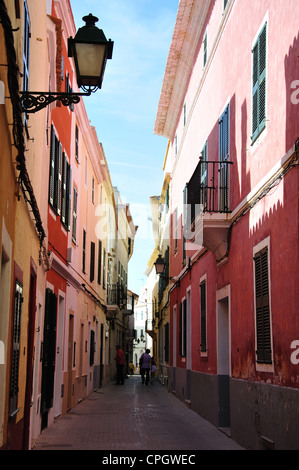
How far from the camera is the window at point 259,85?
9.73 meters

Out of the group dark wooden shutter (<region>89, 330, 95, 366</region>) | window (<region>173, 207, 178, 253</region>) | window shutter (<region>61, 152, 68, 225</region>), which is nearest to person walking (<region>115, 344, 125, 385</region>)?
dark wooden shutter (<region>89, 330, 95, 366</region>)

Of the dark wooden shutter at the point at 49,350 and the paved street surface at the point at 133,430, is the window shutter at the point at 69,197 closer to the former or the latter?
the dark wooden shutter at the point at 49,350

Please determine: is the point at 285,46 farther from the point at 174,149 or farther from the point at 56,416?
the point at 174,149

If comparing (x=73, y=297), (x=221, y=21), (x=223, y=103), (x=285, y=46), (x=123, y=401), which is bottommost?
(x=123, y=401)

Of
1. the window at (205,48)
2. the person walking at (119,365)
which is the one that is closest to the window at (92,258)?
the person walking at (119,365)

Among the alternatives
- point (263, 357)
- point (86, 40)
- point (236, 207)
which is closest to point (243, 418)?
point (263, 357)

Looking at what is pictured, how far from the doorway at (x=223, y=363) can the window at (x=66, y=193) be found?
437 cm

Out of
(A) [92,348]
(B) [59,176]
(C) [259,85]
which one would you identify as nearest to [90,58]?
(C) [259,85]

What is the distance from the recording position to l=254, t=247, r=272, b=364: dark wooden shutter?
29.9ft

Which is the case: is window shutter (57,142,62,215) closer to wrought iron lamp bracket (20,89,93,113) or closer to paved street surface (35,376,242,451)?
paved street surface (35,376,242,451)

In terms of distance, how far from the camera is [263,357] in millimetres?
9305

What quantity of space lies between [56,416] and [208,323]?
4.11 m

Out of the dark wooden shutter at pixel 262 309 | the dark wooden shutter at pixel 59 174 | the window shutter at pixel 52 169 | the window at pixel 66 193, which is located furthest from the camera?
the window at pixel 66 193

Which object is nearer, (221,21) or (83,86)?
(83,86)
